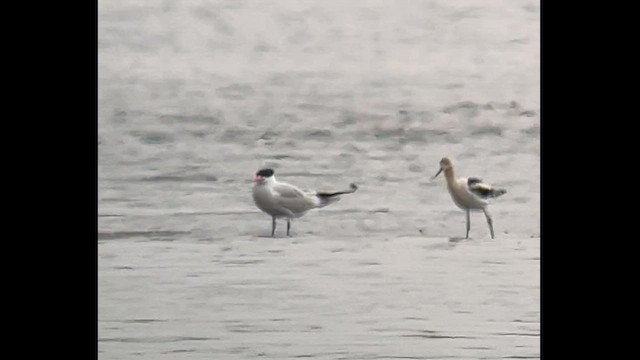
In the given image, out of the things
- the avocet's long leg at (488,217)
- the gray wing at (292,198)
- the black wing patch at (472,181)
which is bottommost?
the avocet's long leg at (488,217)

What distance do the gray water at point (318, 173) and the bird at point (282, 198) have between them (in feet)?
0.07

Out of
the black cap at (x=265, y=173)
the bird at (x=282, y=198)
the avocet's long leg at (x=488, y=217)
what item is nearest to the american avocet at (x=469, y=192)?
the avocet's long leg at (x=488, y=217)

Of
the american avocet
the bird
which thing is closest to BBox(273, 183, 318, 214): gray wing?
the bird

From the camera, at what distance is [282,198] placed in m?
2.18

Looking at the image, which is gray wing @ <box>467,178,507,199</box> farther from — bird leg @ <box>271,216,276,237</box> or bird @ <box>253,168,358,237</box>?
bird leg @ <box>271,216,276,237</box>

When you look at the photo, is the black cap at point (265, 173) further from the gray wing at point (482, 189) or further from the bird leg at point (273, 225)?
the gray wing at point (482, 189)

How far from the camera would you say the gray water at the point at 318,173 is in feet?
7.09

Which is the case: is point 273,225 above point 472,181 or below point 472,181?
below

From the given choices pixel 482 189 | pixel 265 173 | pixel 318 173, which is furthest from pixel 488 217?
pixel 265 173

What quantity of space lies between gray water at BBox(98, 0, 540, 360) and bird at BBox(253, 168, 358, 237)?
0.02 meters

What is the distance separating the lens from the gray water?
216 centimetres

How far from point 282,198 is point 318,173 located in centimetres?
10

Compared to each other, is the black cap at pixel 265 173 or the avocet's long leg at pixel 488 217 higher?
the black cap at pixel 265 173

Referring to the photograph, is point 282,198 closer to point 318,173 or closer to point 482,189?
Result: point 318,173
